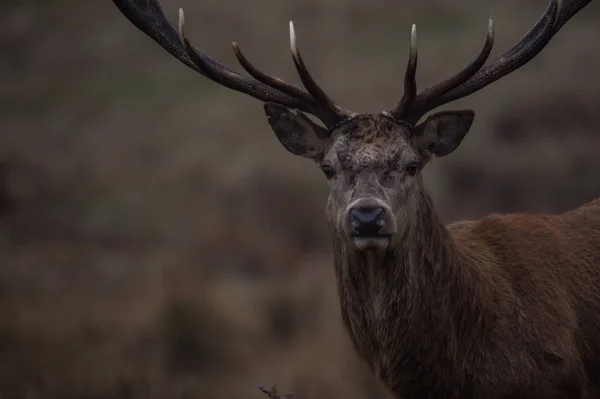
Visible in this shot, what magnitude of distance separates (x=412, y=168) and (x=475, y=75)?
2.44 ft

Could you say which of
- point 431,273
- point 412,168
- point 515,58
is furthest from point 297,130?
point 515,58

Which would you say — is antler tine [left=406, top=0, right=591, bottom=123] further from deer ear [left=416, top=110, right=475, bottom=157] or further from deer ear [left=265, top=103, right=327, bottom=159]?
deer ear [left=265, top=103, right=327, bottom=159]

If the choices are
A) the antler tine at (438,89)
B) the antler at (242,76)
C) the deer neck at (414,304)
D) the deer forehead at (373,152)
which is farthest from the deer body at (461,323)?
the antler at (242,76)

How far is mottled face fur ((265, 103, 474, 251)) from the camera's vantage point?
14.8 ft

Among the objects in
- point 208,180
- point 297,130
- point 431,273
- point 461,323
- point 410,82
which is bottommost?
point 461,323

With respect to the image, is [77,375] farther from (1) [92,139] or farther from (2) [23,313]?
(1) [92,139]

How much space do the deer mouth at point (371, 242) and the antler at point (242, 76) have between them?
901mm

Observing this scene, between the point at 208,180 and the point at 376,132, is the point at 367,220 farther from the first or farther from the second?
the point at 208,180

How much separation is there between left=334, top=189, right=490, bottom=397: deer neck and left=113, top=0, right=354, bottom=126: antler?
806 mm

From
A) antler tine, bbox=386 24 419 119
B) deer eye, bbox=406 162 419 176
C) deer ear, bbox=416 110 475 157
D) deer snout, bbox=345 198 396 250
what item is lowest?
deer snout, bbox=345 198 396 250

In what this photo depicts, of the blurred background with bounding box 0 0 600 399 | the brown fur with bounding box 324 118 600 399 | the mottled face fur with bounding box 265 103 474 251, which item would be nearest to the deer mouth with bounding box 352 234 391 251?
the mottled face fur with bounding box 265 103 474 251

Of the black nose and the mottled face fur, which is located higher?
the mottled face fur

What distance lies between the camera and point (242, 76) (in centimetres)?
543

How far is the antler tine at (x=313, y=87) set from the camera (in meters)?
4.99
